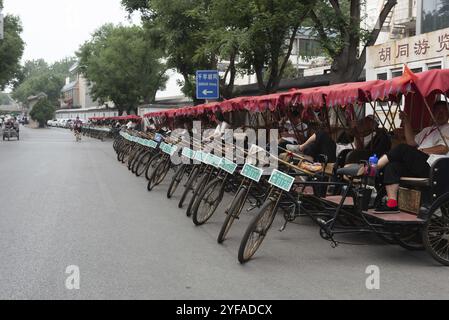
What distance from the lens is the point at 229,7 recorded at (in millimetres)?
16156

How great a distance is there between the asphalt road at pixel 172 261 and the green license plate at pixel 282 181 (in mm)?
796

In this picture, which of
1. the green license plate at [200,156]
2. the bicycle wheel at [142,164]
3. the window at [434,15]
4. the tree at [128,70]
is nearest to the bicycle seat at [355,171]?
the green license plate at [200,156]

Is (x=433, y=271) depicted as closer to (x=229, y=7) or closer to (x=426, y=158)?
(x=426, y=158)

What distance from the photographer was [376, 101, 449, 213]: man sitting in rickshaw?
6309 mm

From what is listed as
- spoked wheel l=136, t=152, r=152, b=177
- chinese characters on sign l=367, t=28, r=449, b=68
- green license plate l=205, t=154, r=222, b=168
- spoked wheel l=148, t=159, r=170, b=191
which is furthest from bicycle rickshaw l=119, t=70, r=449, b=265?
chinese characters on sign l=367, t=28, r=449, b=68

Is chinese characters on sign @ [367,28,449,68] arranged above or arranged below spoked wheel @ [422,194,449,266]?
above

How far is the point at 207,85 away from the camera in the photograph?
57.3ft

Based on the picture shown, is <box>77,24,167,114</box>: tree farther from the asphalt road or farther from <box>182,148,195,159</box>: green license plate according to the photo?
the asphalt road

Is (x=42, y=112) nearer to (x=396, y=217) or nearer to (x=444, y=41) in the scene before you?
(x=444, y=41)

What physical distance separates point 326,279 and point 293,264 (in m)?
0.61

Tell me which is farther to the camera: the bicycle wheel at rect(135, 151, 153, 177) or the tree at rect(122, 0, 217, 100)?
the tree at rect(122, 0, 217, 100)

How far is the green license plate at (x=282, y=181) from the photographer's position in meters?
5.75

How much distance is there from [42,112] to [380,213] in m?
85.8

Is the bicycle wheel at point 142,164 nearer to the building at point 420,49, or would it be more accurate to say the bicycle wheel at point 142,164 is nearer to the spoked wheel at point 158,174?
the spoked wheel at point 158,174
